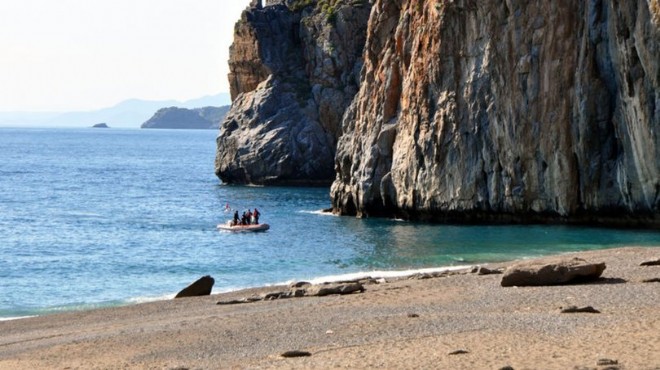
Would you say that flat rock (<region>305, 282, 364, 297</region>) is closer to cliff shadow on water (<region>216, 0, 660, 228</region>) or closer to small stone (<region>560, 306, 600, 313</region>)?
small stone (<region>560, 306, 600, 313</region>)

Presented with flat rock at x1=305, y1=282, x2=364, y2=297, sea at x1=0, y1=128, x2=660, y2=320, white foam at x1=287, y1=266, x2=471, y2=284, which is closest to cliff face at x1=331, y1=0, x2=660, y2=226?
sea at x1=0, y1=128, x2=660, y2=320

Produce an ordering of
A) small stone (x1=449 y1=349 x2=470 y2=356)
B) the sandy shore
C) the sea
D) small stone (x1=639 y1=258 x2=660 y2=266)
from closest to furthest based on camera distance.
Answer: the sandy shore → small stone (x1=449 y1=349 x2=470 y2=356) → small stone (x1=639 y1=258 x2=660 y2=266) → the sea

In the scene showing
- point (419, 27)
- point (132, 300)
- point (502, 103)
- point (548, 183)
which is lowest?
point (132, 300)

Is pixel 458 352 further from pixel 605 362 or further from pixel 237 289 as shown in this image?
pixel 237 289

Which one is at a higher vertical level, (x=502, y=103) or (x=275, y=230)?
(x=502, y=103)

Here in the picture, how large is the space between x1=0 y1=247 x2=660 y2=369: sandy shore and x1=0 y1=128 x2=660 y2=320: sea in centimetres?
954

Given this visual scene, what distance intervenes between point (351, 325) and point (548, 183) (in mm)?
35851

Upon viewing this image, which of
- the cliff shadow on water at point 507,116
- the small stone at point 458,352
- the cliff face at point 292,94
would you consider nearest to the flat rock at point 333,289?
the small stone at point 458,352

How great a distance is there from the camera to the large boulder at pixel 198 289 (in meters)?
37.9

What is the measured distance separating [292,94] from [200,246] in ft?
181

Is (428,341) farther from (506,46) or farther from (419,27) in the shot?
(419,27)

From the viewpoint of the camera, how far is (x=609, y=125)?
55.6 meters

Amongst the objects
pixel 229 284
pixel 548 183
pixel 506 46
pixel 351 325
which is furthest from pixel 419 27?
pixel 351 325

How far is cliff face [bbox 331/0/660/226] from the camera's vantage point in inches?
2062
